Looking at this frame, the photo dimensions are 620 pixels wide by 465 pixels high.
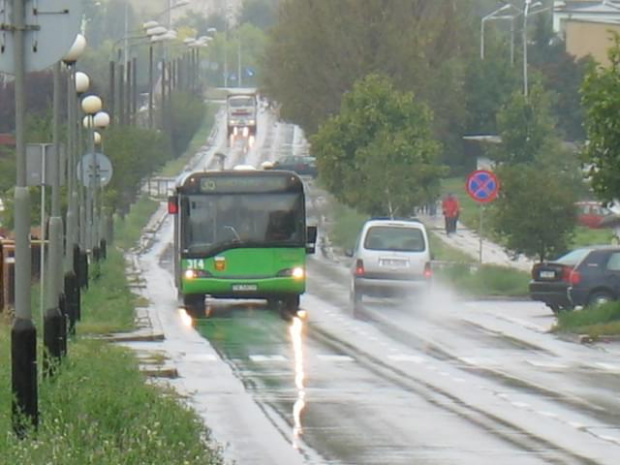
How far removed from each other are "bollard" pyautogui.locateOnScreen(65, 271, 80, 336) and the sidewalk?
88.4 feet

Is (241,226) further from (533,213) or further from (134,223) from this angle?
(134,223)

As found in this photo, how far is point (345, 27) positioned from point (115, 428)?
72.1 metres

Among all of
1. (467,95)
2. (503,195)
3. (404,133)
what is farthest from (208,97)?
(503,195)

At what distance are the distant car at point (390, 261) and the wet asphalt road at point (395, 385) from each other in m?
0.62

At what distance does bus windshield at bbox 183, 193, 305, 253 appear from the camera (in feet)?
118

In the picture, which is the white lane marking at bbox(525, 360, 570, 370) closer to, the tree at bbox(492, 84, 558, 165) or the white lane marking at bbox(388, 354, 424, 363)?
the white lane marking at bbox(388, 354, 424, 363)

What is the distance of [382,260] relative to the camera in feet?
128

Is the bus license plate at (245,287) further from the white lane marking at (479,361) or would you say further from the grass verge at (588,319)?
the white lane marking at (479,361)

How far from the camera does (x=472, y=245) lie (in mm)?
66562

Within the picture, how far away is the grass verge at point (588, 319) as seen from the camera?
1277 inches

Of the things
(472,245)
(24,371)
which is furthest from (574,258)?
(472,245)

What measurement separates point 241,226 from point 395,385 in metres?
13.9

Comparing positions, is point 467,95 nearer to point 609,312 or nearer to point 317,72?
point 317,72

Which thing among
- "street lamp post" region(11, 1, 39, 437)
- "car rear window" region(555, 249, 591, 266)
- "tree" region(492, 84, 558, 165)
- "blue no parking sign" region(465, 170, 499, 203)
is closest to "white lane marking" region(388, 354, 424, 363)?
"car rear window" region(555, 249, 591, 266)
